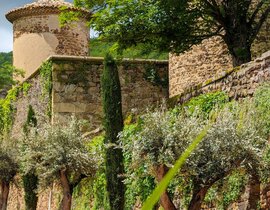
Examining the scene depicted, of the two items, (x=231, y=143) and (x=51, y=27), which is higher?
(x=51, y=27)

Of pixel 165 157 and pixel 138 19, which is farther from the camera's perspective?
pixel 138 19

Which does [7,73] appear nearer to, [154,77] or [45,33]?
[45,33]

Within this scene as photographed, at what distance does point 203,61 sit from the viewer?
20.9 meters

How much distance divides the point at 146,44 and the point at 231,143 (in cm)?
911

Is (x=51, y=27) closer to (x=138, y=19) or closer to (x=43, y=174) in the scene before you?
(x=138, y=19)

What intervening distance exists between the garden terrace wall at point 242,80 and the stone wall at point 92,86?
23.8ft

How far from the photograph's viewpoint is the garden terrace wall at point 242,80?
37.6ft

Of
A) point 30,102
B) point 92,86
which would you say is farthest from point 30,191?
point 30,102

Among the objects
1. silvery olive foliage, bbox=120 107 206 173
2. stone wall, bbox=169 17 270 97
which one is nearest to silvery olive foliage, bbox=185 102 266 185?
silvery olive foliage, bbox=120 107 206 173

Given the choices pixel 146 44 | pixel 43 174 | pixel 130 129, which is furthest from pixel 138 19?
pixel 43 174

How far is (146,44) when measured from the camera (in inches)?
706

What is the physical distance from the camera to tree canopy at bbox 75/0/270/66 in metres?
17.0

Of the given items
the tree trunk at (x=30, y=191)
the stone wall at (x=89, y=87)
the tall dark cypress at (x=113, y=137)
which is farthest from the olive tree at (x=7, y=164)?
the tall dark cypress at (x=113, y=137)

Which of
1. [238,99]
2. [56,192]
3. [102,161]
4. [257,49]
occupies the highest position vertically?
[257,49]
